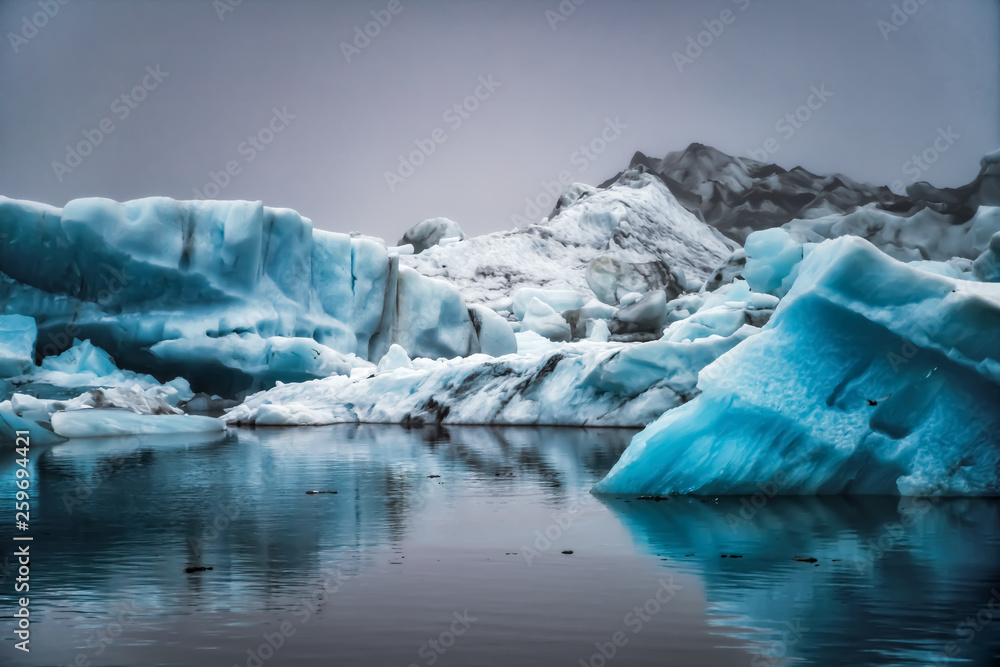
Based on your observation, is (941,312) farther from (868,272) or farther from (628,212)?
(628,212)

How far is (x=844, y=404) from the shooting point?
8.01 metres

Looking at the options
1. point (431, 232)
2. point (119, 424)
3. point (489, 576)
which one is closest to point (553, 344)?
point (119, 424)

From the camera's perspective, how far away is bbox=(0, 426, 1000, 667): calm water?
3504 millimetres

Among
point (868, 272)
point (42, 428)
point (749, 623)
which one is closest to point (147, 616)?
point (749, 623)

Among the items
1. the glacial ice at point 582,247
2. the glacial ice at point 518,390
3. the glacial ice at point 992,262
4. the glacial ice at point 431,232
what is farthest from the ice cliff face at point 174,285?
the glacial ice at point 431,232

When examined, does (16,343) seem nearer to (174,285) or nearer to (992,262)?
(174,285)

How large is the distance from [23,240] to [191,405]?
575 cm

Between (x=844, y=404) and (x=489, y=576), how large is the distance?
435 cm

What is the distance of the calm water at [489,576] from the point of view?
350 centimetres

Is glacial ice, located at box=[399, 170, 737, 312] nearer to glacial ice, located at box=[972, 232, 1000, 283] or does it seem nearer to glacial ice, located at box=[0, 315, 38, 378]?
glacial ice, located at box=[0, 315, 38, 378]

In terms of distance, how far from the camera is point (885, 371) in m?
7.93

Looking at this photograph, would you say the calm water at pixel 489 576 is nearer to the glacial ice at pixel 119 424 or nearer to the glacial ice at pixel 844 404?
the glacial ice at pixel 844 404

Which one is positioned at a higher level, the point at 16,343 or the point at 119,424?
the point at 16,343

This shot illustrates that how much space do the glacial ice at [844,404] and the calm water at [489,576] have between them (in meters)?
0.35
